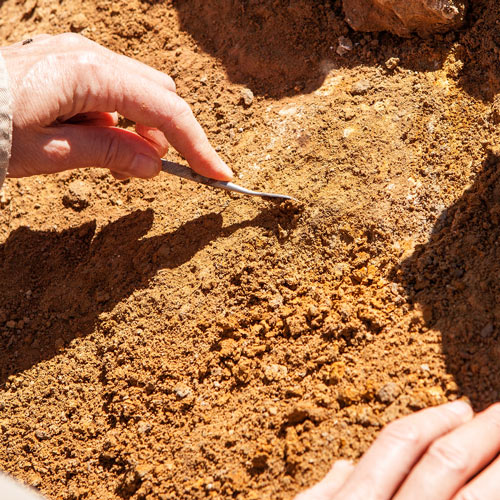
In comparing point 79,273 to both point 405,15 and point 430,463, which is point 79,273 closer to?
point 430,463

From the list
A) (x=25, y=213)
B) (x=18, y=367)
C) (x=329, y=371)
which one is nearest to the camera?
(x=329, y=371)

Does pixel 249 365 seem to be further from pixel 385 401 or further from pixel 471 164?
pixel 471 164

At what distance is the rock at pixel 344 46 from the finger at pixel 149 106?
0.71m

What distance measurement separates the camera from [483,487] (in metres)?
1.30

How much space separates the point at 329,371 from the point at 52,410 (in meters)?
0.98

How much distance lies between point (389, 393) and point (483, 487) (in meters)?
0.32

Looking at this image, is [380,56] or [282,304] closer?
[282,304]

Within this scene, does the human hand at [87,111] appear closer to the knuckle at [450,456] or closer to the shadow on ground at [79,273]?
the shadow on ground at [79,273]

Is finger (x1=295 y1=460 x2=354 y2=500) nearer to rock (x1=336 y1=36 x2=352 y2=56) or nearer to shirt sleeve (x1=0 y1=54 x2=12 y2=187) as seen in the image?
shirt sleeve (x1=0 y1=54 x2=12 y2=187)

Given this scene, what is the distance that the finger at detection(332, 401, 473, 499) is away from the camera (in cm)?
134

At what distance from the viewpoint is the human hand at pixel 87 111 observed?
174 centimetres

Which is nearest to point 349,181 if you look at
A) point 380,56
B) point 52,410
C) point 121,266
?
point 380,56

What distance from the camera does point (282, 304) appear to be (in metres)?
1.72

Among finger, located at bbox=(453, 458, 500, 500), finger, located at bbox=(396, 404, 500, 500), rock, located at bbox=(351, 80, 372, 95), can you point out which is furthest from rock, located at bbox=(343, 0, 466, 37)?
finger, located at bbox=(453, 458, 500, 500)
